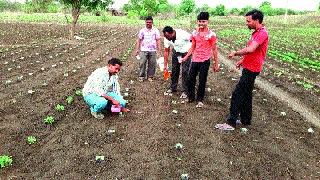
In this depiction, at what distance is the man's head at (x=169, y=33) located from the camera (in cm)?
1076

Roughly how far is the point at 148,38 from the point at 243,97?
17.0ft

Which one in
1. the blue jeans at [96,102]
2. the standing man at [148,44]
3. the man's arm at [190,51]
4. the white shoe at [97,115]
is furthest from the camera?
the standing man at [148,44]

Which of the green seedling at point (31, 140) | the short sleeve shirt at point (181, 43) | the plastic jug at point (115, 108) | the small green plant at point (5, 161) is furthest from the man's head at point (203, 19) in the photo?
the small green plant at point (5, 161)

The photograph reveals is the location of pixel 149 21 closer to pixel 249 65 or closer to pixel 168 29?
pixel 168 29

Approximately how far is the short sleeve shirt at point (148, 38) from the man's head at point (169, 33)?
6.61 ft

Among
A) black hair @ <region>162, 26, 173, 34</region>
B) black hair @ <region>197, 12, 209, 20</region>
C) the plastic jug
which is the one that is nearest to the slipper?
the plastic jug

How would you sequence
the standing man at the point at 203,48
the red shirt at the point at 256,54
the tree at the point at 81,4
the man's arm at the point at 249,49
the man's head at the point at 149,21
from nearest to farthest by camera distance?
the man's arm at the point at 249,49, the red shirt at the point at 256,54, the standing man at the point at 203,48, the man's head at the point at 149,21, the tree at the point at 81,4

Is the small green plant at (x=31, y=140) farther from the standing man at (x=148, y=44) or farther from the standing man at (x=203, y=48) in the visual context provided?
the standing man at (x=148, y=44)

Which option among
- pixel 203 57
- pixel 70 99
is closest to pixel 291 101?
pixel 203 57

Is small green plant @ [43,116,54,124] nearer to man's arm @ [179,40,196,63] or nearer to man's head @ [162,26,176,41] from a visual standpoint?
man's arm @ [179,40,196,63]

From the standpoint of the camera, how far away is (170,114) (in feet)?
32.8

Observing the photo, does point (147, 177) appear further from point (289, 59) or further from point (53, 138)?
point (289, 59)

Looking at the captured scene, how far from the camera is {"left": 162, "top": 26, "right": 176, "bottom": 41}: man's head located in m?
10.8

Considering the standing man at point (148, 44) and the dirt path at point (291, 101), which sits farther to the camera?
the standing man at point (148, 44)
